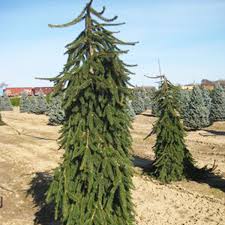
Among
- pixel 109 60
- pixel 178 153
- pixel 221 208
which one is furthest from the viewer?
pixel 178 153

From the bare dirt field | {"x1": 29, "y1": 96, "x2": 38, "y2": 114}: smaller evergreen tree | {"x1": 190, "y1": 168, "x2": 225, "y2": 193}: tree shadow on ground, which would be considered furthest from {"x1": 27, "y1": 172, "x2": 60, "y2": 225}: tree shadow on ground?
{"x1": 29, "y1": 96, "x2": 38, "y2": 114}: smaller evergreen tree

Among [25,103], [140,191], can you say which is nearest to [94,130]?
[140,191]

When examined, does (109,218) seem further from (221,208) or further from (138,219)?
(221,208)

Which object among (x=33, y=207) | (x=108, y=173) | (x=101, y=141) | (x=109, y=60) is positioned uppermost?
(x=109, y=60)

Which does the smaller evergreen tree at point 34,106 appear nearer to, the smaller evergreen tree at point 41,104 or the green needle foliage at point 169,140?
the smaller evergreen tree at point 41,104

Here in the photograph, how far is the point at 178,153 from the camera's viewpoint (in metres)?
16.2

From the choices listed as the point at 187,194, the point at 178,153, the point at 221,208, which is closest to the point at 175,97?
the point at 178,153

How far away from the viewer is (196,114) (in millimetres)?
32188

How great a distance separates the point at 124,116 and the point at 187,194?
7.49 meters

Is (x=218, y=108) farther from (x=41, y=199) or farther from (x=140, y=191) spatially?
(x=41, y=199)

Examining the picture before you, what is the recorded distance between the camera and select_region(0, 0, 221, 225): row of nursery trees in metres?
7.78

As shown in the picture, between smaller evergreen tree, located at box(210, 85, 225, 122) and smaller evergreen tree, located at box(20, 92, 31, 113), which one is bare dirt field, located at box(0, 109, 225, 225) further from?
smaller evergreen tree, located at box(20, 92, 31, 113)

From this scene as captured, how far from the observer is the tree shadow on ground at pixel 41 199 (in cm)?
1174

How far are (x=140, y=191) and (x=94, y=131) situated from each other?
7.75 m
